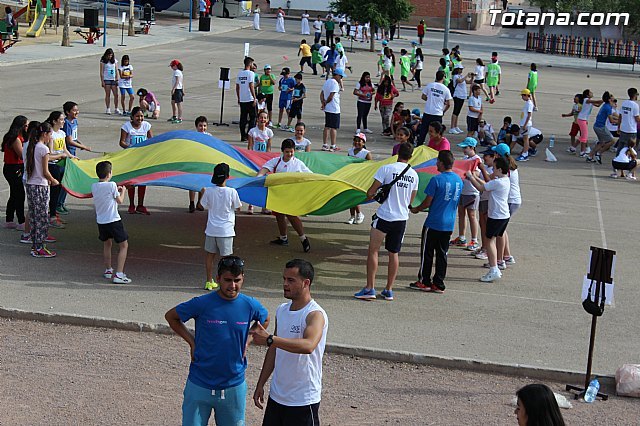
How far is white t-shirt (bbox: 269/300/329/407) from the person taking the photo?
6.26 m

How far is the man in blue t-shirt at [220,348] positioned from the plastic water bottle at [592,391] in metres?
3.85

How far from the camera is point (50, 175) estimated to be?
40.5 ft

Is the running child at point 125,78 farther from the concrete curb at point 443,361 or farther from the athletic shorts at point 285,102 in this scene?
the concrete curb at point 443,361

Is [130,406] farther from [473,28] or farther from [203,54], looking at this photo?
[473,28]

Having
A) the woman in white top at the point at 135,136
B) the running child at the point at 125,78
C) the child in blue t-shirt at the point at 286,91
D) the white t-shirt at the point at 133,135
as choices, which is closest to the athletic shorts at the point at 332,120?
the child in blue t-shirt at the point at 286,91

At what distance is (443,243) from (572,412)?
3.53 meters

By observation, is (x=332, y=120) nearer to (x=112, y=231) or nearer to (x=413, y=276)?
(x=413, y=276)

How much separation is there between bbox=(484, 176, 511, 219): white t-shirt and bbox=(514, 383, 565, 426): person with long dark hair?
762 cm

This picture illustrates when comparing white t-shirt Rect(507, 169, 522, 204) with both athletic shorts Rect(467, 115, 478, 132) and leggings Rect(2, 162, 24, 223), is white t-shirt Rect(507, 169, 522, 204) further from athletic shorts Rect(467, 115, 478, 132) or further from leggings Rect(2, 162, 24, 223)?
athletic shorts Rect(467, 115, 478, 132)

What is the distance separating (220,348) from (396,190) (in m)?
5.17

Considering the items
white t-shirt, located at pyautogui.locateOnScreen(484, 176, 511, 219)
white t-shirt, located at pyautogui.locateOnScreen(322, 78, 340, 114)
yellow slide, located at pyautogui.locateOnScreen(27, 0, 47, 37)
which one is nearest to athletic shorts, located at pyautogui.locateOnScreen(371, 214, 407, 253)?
white t-shirt, located at pyautogui.locateOnScreen(484, 176, 511, 219)

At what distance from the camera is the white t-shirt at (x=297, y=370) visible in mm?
6262

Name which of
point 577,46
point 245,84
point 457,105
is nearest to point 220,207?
point 245,84

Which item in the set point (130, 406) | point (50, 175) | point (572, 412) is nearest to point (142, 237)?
point (50, 175)
